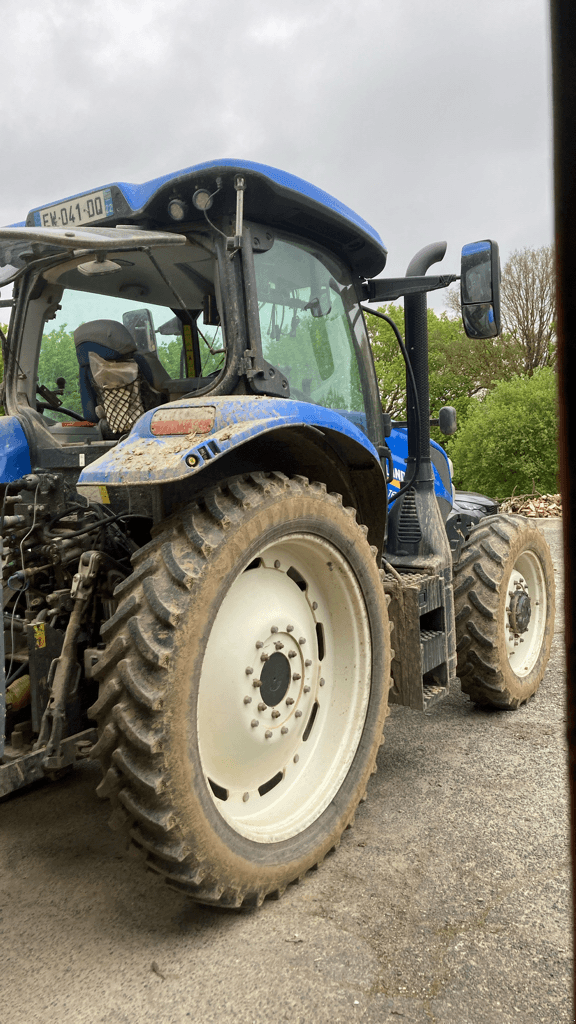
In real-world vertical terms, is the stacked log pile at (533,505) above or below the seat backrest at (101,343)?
below

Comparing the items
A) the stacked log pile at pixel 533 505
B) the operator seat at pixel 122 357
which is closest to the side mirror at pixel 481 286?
the operator seat at pixel 122 357

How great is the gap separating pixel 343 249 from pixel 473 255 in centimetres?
61

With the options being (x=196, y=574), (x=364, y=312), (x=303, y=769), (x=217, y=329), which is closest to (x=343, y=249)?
(x=364, y=312)

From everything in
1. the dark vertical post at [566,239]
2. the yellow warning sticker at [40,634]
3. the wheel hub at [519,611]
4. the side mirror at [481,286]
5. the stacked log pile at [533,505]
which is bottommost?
the stacked log pile at [533,505]

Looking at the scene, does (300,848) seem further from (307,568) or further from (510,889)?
(307,568)

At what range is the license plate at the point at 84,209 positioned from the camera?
8.90 ft

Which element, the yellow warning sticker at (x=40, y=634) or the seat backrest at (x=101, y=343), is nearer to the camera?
the yellow warning sticker at (x=40, y=634)

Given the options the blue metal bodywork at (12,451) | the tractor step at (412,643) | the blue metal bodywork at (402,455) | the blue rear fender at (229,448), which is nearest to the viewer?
the blue rear fender at (229,448)

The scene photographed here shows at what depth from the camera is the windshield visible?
9.47ft

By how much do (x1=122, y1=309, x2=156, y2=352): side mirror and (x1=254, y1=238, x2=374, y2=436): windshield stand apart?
591 mm

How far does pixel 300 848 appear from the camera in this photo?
2422 millimetres

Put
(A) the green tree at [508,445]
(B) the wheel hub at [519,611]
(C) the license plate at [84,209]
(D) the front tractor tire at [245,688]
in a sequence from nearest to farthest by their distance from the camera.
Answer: (D) the front tractor tire at [245,688], (C) the license plate at [84,209], (B) the wheel hub at [519,611], (A) the green tree at [508,445]

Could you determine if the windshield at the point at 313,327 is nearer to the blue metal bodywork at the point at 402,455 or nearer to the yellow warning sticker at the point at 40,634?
the blue metal bodywork at the point at 402,455

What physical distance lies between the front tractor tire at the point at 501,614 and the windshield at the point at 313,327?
96 centimetres
